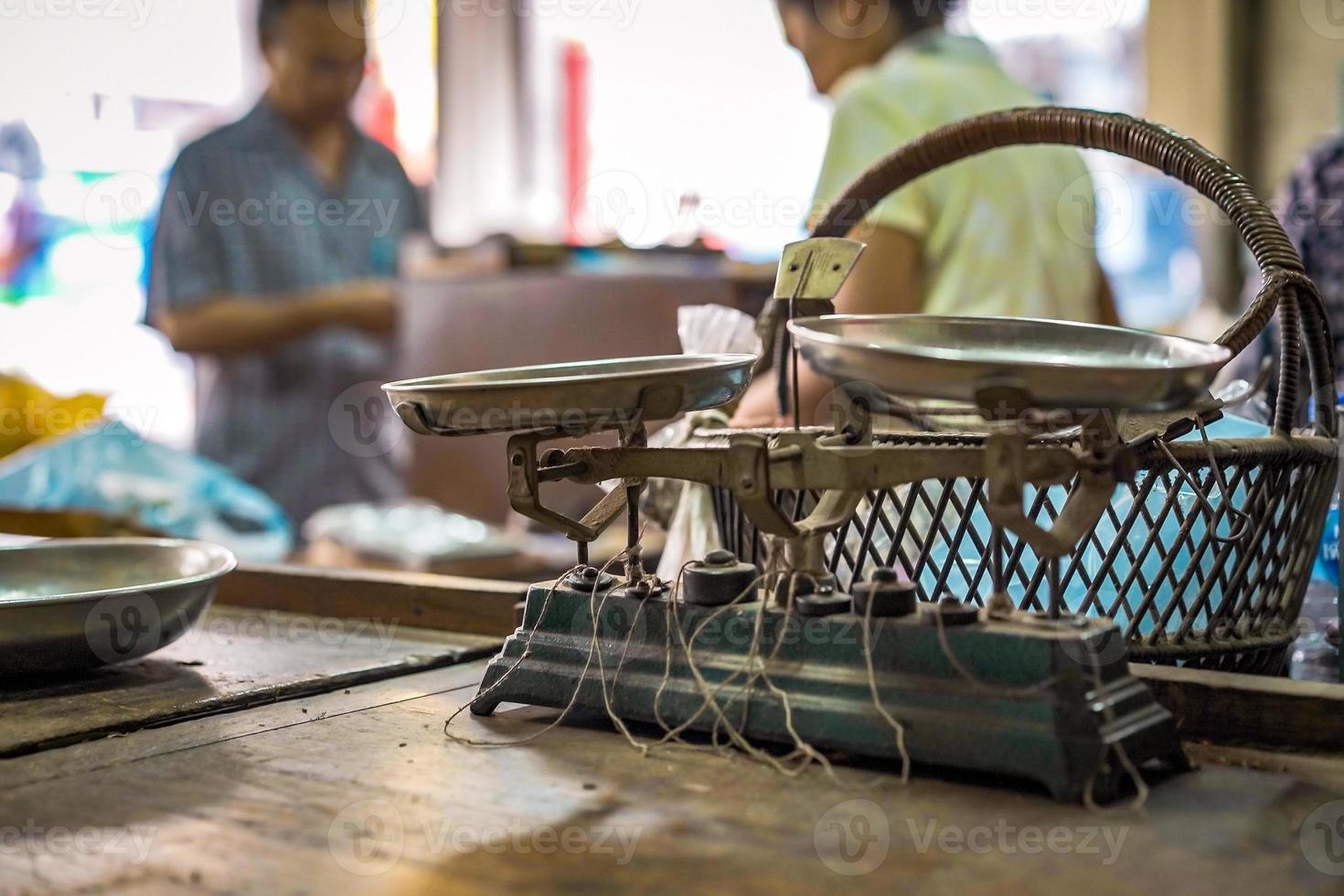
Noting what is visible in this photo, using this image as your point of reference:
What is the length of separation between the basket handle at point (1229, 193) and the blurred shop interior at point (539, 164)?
1.70 metres

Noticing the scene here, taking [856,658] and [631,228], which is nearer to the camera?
[856,658]

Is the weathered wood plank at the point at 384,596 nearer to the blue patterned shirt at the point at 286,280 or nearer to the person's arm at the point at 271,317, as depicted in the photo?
the person's arm at the point at 271,317

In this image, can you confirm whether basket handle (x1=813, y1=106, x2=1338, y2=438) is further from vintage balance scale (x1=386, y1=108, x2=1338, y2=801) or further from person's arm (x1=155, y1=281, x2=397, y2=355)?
person's arm (x1=155, y1=281, x2=397, y2=355)

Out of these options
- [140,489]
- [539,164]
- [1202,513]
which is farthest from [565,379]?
[539,164]

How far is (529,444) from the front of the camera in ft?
3.39

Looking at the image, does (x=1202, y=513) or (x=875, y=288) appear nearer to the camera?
(x=1202, y=513)

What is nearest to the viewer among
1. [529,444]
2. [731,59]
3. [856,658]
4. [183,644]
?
[856,658]

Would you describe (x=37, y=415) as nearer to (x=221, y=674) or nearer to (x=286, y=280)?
(x=221, y=674)

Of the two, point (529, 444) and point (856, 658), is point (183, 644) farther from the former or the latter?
point (856, 658)

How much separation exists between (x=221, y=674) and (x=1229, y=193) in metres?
1.05

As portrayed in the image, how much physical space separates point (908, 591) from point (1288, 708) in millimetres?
308

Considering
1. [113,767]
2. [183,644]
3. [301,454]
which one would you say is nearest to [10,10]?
[301,454]

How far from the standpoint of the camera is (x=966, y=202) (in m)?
1.94

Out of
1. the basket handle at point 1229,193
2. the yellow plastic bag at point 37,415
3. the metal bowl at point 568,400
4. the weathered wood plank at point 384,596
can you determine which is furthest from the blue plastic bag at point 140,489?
the basket handle at point 1229,193
